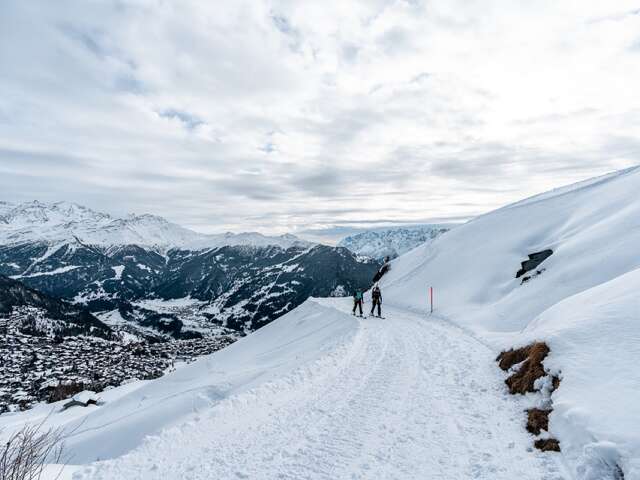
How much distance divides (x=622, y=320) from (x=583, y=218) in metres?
27.9

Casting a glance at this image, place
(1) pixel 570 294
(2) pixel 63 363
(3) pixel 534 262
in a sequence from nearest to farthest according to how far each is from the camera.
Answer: (1) pixel 570 294 < (3) pixel 534 262 < (2) pixel 63 363

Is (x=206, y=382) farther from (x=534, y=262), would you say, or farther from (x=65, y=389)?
(x=65, y=389)

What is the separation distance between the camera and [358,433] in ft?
26.6

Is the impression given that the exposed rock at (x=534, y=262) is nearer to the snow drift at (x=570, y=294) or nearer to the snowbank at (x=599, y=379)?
the snow drift at (x=570, y=294)

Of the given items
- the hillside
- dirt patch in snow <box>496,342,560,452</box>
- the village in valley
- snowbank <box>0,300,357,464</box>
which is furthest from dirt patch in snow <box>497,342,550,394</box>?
the village in valley

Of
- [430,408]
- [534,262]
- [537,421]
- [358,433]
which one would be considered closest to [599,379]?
[537,421]

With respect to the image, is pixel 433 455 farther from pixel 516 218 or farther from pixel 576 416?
pixel 516 218

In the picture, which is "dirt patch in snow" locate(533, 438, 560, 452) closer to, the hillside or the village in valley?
the hillside

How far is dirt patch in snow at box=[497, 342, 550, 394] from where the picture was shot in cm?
970

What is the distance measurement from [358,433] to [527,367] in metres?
5.94

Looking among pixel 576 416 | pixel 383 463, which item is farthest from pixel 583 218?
pixel 383 463

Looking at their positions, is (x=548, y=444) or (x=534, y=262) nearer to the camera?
(x=548, y=444)

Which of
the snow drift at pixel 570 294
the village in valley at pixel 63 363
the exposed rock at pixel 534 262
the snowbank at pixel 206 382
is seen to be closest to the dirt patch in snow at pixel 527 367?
the snow drift at pixel 570 294

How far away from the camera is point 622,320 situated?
9023 mm
